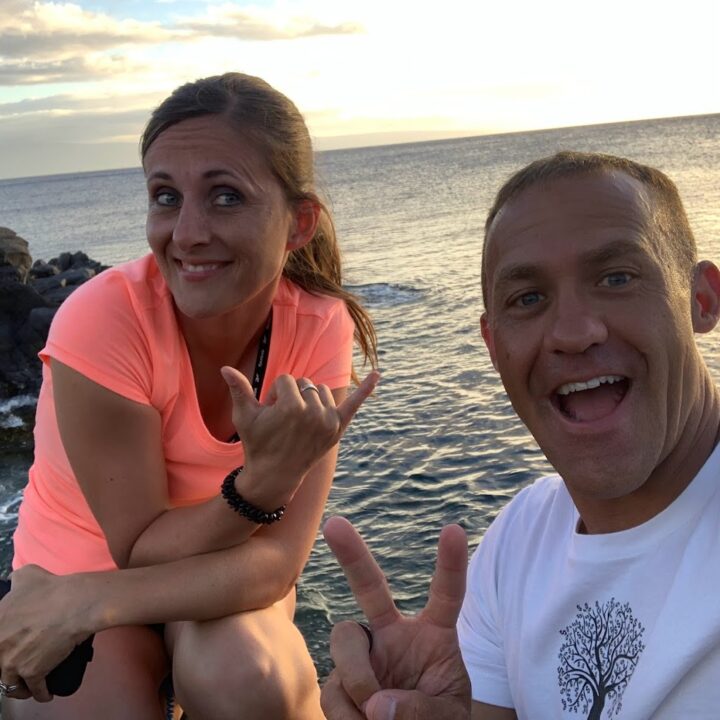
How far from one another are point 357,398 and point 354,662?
1.08 metres

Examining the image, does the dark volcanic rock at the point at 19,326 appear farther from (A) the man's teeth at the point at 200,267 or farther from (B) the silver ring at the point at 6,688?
(A) the man's teeth at the point at 200,267

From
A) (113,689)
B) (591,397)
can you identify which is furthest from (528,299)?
(113,689)

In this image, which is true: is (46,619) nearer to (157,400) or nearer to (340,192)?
(157,400)

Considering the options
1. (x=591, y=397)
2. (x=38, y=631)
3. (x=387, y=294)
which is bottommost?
(x=387, y=294)

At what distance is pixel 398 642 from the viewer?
2295mm

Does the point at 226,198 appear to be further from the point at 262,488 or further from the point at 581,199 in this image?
the point at 581,199

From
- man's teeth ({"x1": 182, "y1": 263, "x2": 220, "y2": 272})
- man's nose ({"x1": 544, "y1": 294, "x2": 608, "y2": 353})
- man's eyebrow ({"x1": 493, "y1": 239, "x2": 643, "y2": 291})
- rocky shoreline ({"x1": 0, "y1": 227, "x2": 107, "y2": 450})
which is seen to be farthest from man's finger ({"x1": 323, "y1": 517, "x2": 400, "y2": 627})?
rocky shoreline ({"x1": 0, "y1": 227, "x2": 107, "y2": 450})

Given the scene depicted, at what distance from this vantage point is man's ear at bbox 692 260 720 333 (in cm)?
244

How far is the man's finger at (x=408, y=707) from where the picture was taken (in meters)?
2.04

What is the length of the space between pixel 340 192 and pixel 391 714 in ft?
196

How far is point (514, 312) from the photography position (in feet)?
8.04

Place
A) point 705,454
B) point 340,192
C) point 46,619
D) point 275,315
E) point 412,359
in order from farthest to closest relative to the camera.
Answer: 1. point 340,192
2. point 412,359
3. point 275,315
4. point 46,619
5. point 705,454

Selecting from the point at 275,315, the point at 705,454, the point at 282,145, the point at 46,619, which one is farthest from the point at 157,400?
the point at 705,454

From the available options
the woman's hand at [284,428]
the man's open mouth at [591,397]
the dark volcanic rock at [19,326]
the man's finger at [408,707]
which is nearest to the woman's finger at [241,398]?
the woman's hand at [284,428]
